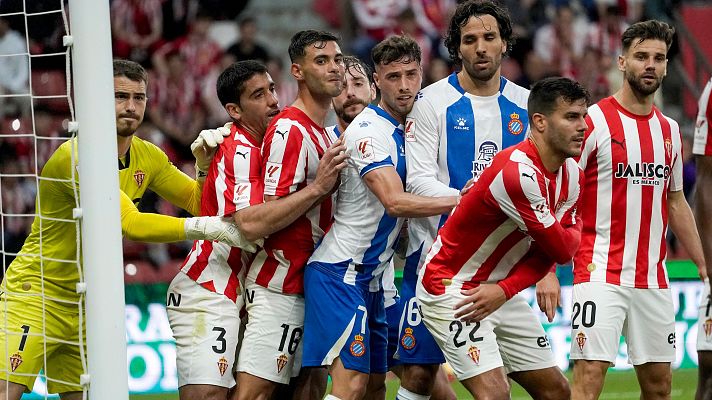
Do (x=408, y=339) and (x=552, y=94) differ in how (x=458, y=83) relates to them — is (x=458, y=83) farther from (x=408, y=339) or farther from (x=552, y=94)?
(x=408, y=339)

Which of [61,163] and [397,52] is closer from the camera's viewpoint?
[61,163]

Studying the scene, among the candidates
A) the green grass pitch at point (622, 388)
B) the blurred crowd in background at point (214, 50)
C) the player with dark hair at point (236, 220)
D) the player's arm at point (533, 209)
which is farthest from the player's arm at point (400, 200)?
the blurred crowd in background at point (214, 50)

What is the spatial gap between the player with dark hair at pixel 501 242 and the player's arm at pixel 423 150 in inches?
13.1

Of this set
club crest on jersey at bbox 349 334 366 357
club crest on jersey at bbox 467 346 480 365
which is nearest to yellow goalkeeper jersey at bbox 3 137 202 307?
club crest on jersey at bbox 349 334 366 357

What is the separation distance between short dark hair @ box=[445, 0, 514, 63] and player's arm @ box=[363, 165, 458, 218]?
1009 mm

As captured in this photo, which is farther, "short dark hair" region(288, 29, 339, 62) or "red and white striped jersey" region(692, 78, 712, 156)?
"red and white striped jersey" region(692, 78, 712, 156)

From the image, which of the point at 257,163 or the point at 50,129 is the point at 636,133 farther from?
the point at 50,129

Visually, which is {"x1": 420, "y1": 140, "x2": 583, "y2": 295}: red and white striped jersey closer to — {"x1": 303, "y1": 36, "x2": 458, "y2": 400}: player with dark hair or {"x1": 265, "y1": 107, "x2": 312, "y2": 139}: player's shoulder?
{"x1": 303, "y1": 36, "x2": 458, "y2": 400}: player with dark hair

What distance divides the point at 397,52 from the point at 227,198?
3.93 ft

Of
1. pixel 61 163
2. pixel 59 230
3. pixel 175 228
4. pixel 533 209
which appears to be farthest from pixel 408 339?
pixel 61 163

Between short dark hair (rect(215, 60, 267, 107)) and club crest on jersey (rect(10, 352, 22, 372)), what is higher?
short dark hair (rect(215, 60, 267, 107))

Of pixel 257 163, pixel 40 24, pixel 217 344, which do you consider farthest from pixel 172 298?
pixel 40 24

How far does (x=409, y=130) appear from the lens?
619 cm

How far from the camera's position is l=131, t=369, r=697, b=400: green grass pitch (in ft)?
30.6
